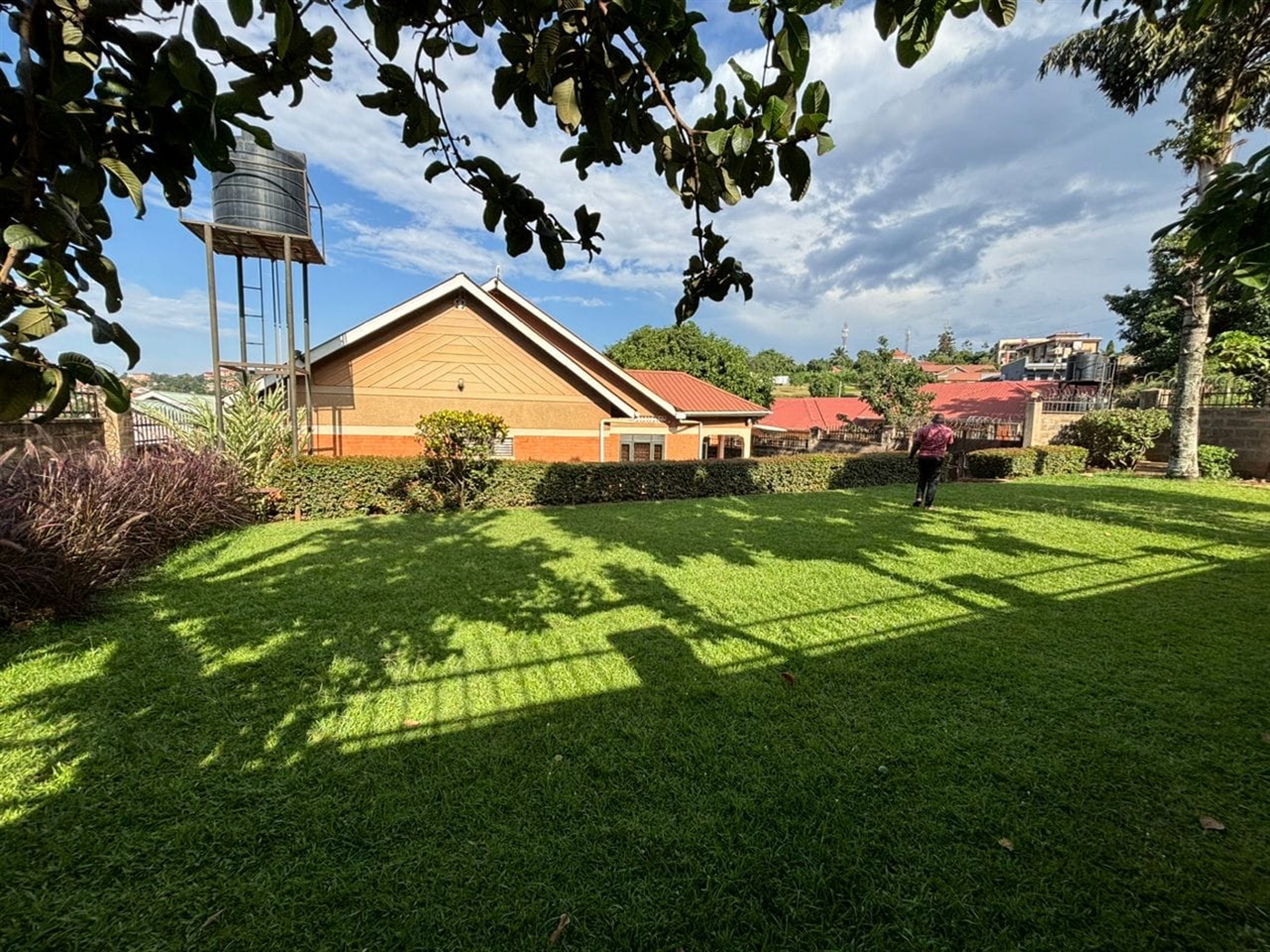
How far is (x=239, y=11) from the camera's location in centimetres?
104

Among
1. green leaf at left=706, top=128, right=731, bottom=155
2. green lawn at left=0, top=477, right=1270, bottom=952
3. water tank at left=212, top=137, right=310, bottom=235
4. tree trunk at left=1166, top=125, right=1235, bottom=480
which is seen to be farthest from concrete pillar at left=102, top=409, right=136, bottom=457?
tree trunk at left=1166, top=125, right=1235, bottom=480

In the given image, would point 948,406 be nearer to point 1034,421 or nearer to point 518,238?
point 1034,421

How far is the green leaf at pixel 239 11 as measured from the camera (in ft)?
3.42

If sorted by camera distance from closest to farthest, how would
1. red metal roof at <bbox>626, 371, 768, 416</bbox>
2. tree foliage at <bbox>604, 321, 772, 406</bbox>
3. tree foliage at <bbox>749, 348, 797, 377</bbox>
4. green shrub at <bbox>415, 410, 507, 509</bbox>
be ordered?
1. green shrub at <bbox>415, 410, 507, 509</bbox>
2. red metal roof at <bbox>626, 371, 768, 416</bbox>
3. tree foliage at <bbox>604, 321, 772, 406</bbox>
4. tree foliage at <bbox>749, 348, 797, 377</bbox>

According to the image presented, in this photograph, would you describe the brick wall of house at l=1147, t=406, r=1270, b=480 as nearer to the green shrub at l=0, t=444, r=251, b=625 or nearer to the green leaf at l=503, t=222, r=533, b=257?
the green leaf at l=503, t=222, r=533, b=257

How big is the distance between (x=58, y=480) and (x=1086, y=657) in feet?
31.2

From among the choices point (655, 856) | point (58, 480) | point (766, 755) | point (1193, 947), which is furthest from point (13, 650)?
point (1193, 947)

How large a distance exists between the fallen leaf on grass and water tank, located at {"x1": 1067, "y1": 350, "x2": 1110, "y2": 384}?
94.7 ft

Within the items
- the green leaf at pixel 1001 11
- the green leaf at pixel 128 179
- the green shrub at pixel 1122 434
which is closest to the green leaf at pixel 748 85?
the green leaf at pixel 1001 11

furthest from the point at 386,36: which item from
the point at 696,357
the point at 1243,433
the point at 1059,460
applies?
the point at 696,357

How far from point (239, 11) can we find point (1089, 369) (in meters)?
29.8

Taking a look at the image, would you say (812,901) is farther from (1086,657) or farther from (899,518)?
(899,518)

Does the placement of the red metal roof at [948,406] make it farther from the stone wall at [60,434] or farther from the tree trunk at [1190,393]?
the stone wall at [60,434]

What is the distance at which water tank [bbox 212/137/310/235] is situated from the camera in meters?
10.1
